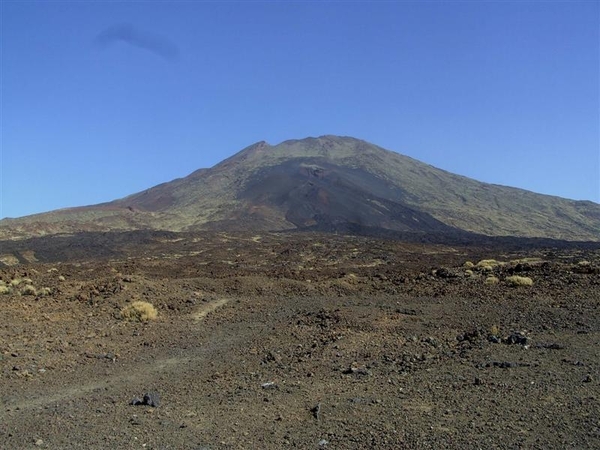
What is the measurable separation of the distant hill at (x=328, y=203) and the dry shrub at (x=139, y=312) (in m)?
58.5

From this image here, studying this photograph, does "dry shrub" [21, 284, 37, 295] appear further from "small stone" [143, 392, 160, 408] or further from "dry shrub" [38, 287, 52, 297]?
"small stone" [143, 392, 160, 408]

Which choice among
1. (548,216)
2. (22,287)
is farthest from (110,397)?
(548,216)

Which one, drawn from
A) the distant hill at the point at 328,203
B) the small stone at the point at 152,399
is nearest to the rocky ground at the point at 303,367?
the small stone at the point at 152,399

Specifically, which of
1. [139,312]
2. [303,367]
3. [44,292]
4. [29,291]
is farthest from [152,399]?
[29,291]

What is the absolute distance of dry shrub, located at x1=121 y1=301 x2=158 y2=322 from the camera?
47.7ft

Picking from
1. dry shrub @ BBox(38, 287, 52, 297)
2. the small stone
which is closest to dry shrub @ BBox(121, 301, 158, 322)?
dry shrub @ BBox(38, 287, 52, 297)

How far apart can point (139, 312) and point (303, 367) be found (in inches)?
266

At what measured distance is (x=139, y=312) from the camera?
48.5 ft

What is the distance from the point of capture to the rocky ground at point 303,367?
6.55 metres

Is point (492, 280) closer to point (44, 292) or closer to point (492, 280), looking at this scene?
point (492, 280)

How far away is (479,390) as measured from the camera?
25.3 feet

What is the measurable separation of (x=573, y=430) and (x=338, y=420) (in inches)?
111

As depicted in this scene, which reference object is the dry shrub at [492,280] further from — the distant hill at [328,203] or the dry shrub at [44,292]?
the distant hill at [328,203]

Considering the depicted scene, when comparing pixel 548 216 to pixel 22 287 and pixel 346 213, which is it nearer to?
pixel 346 213
